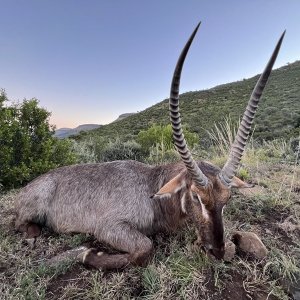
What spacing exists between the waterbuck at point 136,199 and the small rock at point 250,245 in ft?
2.20

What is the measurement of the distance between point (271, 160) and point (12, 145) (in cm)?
650

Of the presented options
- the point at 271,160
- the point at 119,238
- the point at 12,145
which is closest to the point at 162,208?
the point at 119,238

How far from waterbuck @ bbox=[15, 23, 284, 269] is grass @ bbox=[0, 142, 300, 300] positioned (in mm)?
182

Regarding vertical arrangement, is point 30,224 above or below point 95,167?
below

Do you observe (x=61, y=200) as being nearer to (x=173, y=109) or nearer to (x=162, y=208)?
(x=162, y=208)

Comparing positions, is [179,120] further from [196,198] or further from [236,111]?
[236,111]

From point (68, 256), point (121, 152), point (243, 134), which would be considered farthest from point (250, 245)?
point (121, 152)

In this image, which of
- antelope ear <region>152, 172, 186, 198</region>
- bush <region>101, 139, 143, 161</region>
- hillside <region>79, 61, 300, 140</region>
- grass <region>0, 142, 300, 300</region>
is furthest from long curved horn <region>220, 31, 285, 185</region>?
hillside <region>79, 61, 300, 140</region>

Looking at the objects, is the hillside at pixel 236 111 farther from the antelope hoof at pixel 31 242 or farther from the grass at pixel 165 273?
the antelope hoof at pixel 31 242

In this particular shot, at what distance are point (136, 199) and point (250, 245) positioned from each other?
58.8 inches

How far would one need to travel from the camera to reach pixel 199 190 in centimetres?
346

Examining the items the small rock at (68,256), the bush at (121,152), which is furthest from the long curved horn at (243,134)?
the bush at (121,152)

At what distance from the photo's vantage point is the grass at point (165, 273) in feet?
10.6

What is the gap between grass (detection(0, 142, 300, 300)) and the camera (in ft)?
10.6
